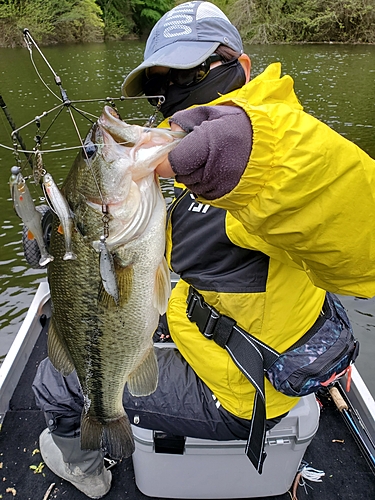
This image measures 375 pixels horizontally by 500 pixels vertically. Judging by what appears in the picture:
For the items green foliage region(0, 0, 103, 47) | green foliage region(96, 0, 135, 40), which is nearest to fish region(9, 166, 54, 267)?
green foliage region(0, 0, 103, 47)

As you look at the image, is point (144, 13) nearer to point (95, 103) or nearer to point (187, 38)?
point (95, 103)

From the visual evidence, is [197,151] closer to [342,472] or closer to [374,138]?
[342,472]

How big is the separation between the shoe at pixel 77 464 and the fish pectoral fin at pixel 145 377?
2.08ft

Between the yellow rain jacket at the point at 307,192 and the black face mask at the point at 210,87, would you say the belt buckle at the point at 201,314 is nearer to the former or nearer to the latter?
the yellow rain jacket at the point at 307,192

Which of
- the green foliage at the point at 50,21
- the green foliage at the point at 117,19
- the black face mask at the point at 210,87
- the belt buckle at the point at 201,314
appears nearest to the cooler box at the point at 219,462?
the belt buckle at the point at 201,314

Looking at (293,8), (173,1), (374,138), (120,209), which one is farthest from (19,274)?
(173,1)

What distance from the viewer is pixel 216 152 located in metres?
1.21

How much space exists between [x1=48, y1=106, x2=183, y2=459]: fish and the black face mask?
612mm

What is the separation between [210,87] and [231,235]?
2.48 ft

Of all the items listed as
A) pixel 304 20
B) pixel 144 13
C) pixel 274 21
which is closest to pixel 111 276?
pixel 304 20

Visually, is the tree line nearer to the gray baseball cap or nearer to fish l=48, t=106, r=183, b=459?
the gray baseball cap

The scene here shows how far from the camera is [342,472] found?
2.71 meters

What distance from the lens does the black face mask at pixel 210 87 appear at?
6.47ft

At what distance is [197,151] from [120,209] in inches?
17.8
